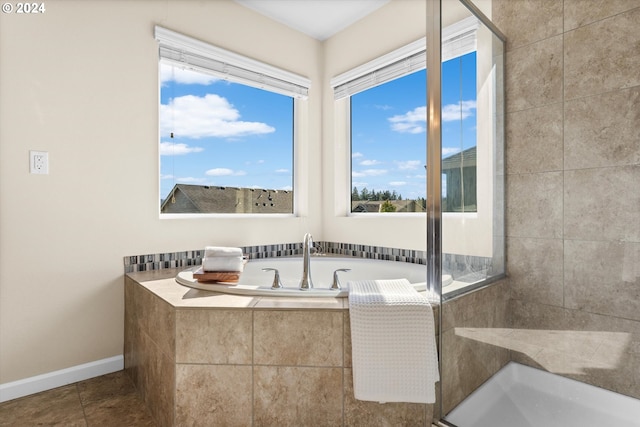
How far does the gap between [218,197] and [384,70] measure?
1.62 m

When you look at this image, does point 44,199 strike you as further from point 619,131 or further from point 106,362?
point 619,131

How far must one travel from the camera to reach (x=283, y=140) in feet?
10.2

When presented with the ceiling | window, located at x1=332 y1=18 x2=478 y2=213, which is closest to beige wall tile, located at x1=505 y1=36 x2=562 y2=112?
window, located at x1=332 y1=18 x2=478 y2=213

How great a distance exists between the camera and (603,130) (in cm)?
156

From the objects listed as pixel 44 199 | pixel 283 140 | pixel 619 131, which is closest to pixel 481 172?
pixel 619 131

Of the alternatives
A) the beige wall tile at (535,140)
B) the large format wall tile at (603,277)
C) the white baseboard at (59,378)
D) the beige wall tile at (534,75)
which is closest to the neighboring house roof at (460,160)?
the beige wall tile at (535,140)

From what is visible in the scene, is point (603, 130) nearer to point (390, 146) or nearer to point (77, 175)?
point (390, 146)

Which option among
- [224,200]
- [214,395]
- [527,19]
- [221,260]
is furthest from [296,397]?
[527,19]

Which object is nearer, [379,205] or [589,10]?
[589,10]

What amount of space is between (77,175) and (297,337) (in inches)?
62.6

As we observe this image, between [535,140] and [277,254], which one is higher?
[535,140]

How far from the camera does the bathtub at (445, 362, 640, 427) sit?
1.47m

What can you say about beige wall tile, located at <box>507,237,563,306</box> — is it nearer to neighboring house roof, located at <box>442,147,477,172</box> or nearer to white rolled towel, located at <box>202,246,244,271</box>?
neighboring house roof, located at <box>442,147,477,172</box>

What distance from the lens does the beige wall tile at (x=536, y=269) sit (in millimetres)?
1701
